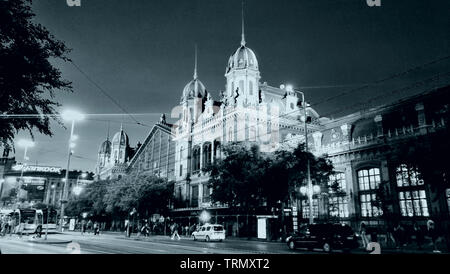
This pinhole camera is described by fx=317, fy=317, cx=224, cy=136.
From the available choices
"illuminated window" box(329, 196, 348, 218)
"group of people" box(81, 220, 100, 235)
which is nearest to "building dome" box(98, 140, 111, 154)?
"group of people" box(81, 220, 100, 235)

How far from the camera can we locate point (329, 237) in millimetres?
19812

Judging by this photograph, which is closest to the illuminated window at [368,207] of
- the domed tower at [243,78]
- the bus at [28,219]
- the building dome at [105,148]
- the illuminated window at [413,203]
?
the illuminated window at [413,203]

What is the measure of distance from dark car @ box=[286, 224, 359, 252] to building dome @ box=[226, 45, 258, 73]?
34.0 m

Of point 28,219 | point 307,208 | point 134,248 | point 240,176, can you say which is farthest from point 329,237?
point 28,219

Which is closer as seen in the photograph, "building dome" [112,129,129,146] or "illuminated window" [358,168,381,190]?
"illuminated window" [358,168,381,190]

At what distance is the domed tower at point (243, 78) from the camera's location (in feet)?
158

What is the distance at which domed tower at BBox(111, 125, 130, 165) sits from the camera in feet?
316

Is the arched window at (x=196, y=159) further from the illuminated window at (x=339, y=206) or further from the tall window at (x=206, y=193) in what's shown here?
the illuminated window at (x=339, y=206)

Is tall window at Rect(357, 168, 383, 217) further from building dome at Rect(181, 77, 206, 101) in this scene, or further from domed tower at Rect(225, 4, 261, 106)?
building dome at Rect(181, 77, 206, 101)

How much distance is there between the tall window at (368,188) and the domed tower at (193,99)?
32362 mm

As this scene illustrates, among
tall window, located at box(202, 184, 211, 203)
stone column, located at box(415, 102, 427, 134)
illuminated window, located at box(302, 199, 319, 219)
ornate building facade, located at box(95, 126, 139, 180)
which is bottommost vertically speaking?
illuminated window, located at box(302, 199, 319, 219)
